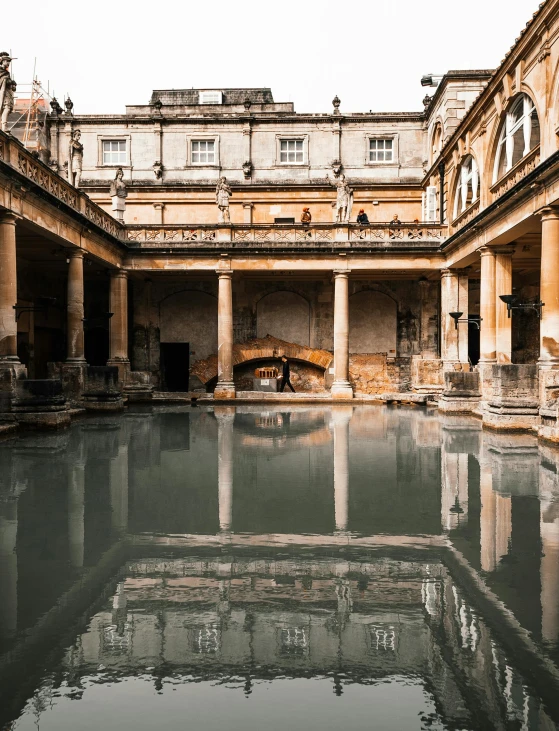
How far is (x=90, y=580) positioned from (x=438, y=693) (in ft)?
7.94

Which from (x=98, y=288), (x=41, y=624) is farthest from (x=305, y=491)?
(x=98, y=288)

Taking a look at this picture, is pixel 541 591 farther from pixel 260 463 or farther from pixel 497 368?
pixel 497 368

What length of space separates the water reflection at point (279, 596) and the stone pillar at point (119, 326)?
47.2 ft

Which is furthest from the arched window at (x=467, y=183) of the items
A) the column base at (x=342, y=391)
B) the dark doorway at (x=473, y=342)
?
the column base at (x=342, y=391)

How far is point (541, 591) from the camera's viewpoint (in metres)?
4.03

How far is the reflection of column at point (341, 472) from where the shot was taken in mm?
5924

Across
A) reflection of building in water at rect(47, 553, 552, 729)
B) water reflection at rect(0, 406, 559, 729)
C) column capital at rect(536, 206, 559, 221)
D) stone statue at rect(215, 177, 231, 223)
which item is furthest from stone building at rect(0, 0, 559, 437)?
reflection of building in water at rect(47, 553, 552, 729)

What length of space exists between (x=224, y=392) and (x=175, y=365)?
699 centimetres

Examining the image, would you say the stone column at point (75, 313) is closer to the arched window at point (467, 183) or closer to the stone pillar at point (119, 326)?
the stone pillar at point (119, 326)

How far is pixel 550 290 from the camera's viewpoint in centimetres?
1346

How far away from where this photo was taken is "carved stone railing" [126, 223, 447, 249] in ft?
76.0

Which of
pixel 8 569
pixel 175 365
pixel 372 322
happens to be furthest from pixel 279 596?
pixel 175 365

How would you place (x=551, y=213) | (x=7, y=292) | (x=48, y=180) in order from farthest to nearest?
1. (x=48, y=180)
2. (x=551, y=213)
3. (x=7, y=292)

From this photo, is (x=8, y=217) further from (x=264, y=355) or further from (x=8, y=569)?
(x=264, y=355)
